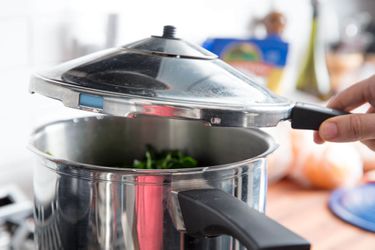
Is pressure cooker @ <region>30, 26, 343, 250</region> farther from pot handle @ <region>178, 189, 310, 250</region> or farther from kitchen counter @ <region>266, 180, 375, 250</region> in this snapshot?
kitchen counter @ <region>266, 180, 375, 250</region>

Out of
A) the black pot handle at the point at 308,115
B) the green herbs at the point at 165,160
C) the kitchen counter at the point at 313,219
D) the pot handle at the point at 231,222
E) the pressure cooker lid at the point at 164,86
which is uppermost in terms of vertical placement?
the pressure cooker lid at the point at 164,86

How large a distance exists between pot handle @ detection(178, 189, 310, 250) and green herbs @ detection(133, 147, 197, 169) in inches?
6.7

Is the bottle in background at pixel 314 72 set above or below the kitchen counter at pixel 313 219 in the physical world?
above

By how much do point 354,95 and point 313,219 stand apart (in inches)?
8.2

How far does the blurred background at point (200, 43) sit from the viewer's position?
29.3 inches

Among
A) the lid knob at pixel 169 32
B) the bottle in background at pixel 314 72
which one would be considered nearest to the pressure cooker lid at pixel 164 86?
the lid knob at pixel 169 32

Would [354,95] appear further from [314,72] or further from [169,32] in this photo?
[314,72]

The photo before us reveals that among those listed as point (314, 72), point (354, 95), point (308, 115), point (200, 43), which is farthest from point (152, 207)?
point (314, 72)

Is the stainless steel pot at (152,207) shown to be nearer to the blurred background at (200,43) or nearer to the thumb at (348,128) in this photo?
the thumb at (348,128)

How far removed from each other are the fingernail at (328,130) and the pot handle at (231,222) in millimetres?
126

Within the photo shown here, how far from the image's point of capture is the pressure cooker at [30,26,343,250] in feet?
1.35

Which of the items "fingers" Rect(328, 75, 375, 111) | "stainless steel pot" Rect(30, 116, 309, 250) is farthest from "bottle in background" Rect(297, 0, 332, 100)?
"stainless steel pot" Rect(30, 116, 309, 250)

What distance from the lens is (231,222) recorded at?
0.38 m

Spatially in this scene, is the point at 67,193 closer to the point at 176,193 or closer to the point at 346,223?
the point at 176,193
